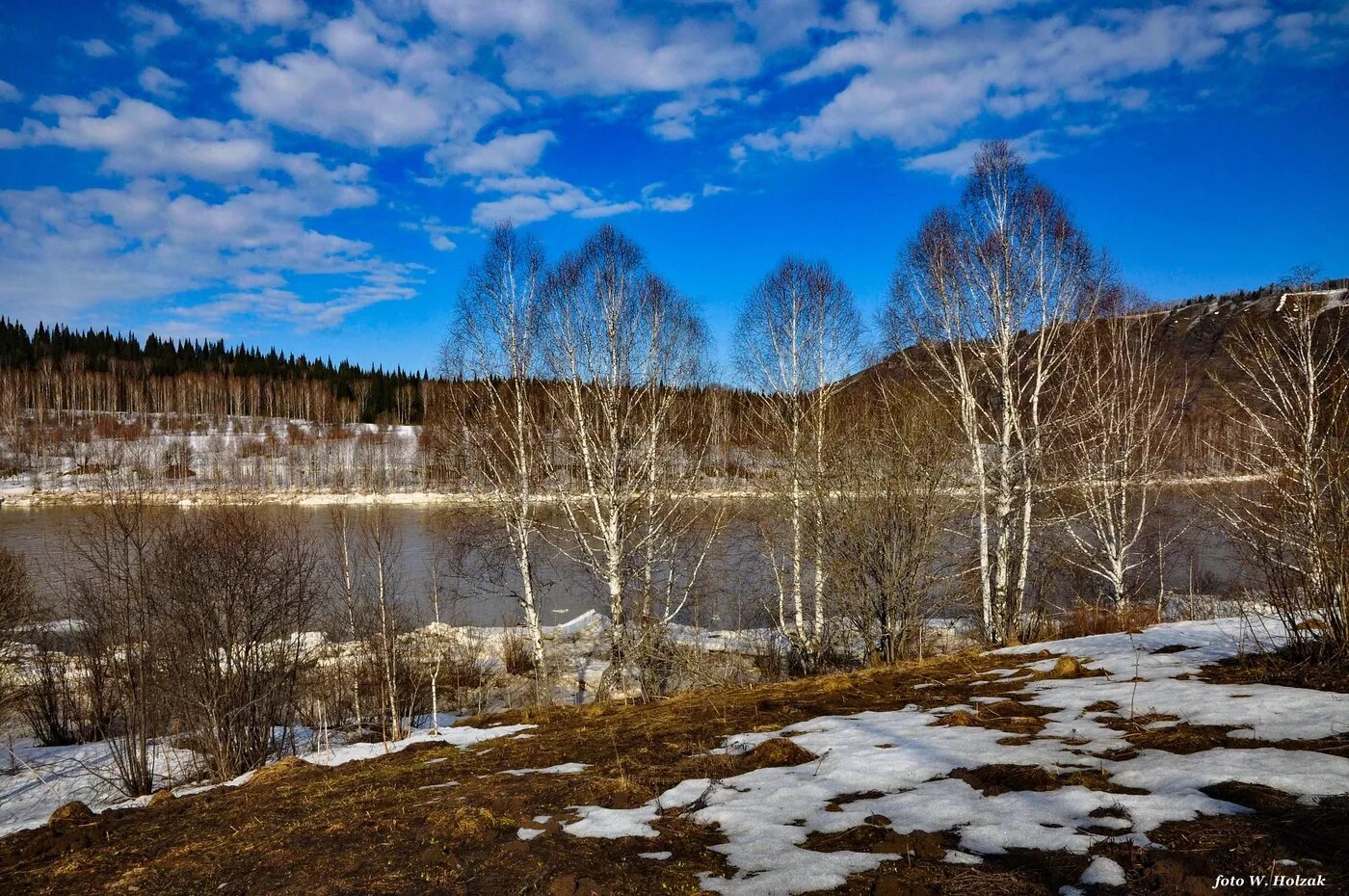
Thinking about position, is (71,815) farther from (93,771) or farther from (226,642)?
(226,642)

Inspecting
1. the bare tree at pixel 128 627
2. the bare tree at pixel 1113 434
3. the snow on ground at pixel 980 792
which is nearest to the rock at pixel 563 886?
the snow on ground at pixel 980 792

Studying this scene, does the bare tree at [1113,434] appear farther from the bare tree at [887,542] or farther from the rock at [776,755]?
the rock at [776,755]

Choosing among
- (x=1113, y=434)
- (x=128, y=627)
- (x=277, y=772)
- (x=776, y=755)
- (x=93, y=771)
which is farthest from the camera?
(x=1113, y=434)

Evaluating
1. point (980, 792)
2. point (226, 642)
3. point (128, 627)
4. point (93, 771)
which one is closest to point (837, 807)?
point (980, 792)

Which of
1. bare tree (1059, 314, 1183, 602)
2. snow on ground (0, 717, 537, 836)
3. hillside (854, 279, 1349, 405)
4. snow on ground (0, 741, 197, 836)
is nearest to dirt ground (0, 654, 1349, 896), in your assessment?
snow on ground (0, 717, 537, 836)

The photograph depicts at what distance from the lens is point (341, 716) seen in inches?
532

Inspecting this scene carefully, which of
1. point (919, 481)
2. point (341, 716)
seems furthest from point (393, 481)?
point (919, 481)

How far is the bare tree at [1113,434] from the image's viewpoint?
1577 cm

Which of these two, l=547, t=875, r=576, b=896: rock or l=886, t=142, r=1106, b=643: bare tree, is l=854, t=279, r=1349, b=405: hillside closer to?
l=886, t=142, r=1106, b=643: bare tree

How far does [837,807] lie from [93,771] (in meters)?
9.84

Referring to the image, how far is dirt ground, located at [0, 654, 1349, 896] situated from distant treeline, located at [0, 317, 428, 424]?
84.9 m

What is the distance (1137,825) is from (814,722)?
2735 millimetres

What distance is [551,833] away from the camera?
12.1 ft

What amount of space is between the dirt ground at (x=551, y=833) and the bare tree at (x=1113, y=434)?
37.8ft
